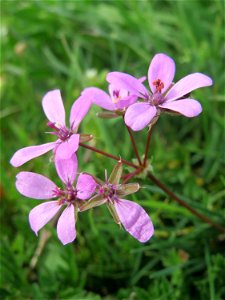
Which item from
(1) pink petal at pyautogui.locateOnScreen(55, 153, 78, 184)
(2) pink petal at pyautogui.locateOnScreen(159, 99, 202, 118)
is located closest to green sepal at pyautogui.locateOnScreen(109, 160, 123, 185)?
(1) pink petal at pyautogui.locateOnScreen(55, 153, 78, 184)

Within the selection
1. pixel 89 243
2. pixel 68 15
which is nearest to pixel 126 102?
pixel 89 243

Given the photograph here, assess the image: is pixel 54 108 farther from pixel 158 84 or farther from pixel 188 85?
pixel 188 85

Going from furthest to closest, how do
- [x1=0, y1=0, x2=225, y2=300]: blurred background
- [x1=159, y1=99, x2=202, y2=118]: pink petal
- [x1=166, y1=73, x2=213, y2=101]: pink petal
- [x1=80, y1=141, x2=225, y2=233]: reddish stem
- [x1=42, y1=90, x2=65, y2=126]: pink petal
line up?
[x1=0, y1=0, x2=225, y2=300]: blurred background < [x1=42, y1=90, x2=65, y2=126]: pink petal < [x1=80, y1=141, x2=225, y2=233]: reddish stem < [x1=166, y1=73, x2=213, y2=101]: pink petal < [x1=159, y1=99, x2=202, y2=118]: pink petal

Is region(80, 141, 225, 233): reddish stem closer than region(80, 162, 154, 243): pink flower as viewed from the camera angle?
No

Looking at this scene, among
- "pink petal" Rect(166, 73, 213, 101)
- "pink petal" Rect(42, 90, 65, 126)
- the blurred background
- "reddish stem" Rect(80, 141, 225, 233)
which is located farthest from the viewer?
the blurred background

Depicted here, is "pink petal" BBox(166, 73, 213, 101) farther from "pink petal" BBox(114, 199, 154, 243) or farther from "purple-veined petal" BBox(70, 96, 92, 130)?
"pink petal" BBox(114, 199, 154, 243)

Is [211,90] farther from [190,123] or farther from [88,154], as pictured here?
[88,154]

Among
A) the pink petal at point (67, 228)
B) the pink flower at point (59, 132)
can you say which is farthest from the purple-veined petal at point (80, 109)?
the pink petal at point (67, 228)

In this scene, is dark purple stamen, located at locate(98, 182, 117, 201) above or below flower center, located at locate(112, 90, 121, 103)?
below
